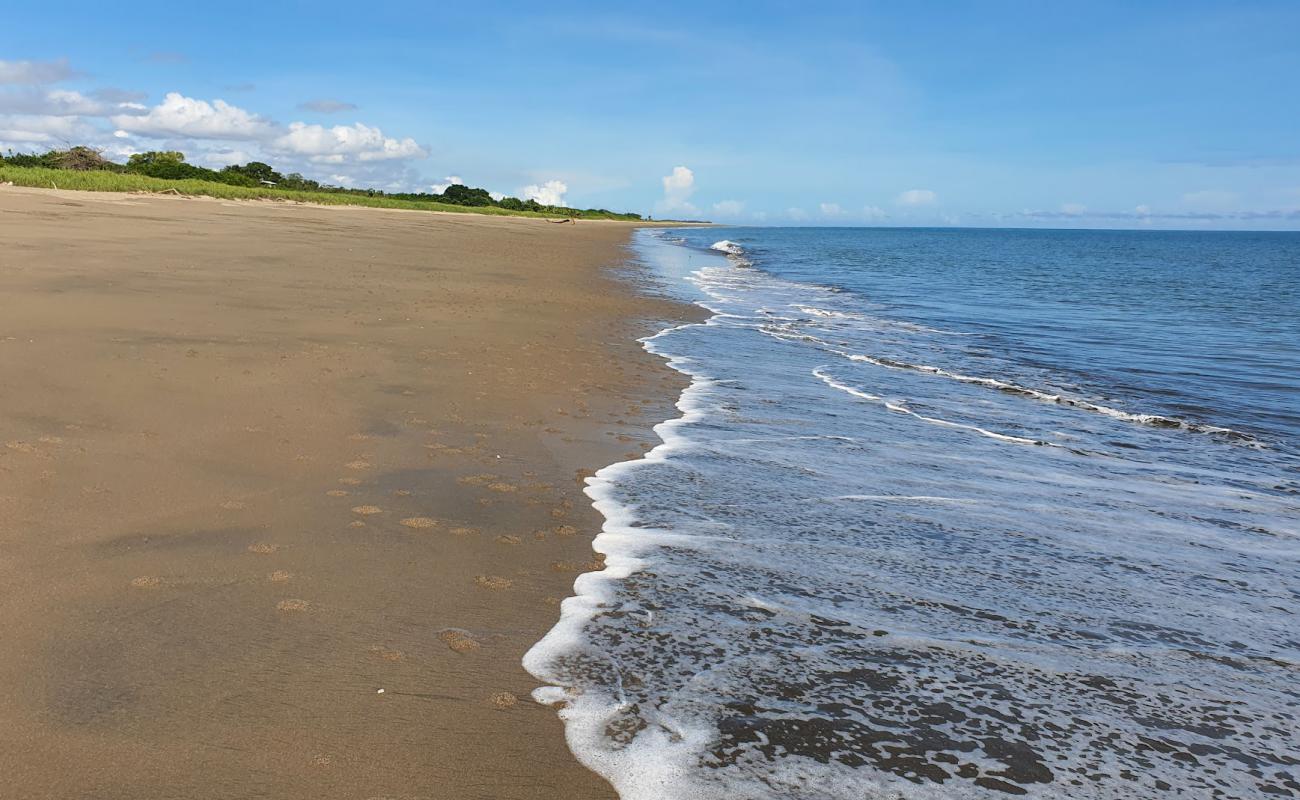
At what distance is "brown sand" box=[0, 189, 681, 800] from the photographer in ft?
8.45

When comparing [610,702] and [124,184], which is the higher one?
[124,184]

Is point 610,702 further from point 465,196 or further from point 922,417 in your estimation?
point 465,196

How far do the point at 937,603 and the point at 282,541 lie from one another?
3047 mm

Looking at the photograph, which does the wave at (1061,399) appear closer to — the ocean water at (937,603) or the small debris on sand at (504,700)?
the ocean water at (937,603)

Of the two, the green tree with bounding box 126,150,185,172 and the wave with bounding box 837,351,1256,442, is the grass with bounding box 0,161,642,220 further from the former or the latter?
the wave with bounding box 837,351,1256,442

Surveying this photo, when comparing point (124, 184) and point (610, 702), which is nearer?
point (610, 702)

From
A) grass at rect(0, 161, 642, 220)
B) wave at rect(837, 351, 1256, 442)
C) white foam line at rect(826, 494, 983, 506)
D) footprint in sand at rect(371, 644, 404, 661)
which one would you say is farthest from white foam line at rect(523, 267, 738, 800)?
grass at rect(0, 161, 642, 220)

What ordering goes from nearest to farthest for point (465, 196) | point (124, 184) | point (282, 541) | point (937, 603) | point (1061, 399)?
point (937, 603), point (282, 541), point (1061, 399), point (124, 184), point (465, 196)

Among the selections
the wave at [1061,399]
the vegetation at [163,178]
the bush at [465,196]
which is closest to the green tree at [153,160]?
the vegetation at [163,178]

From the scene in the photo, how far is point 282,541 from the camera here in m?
4.14

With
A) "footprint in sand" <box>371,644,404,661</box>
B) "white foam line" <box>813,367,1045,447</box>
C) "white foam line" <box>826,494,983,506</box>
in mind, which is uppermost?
"white foam line" <box>813,367,1045,447</box>

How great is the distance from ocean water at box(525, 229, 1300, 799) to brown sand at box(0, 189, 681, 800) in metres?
0.38

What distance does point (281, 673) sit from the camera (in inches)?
117

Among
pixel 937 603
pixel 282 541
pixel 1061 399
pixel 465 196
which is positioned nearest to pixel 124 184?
pixel 1061 399
